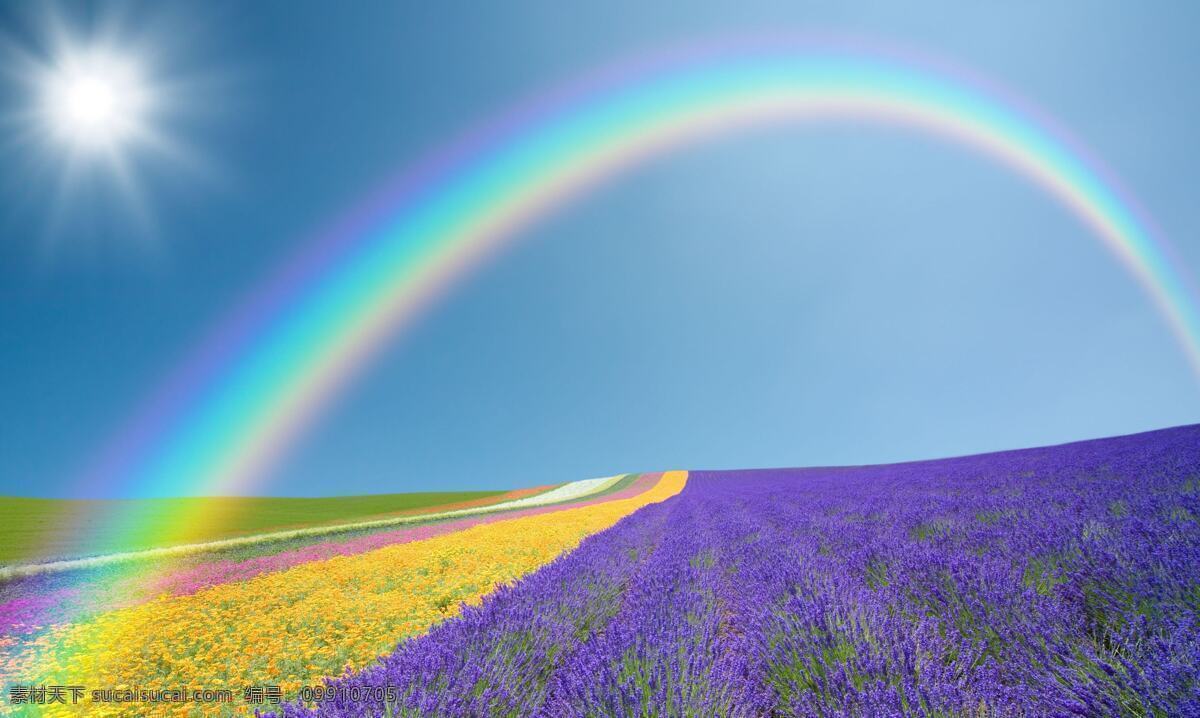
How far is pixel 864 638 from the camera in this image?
209 centimetres

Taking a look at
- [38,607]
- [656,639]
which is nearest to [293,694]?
[656,639]

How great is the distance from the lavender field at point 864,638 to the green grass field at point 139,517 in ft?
58.1

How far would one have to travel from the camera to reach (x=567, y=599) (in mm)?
3266

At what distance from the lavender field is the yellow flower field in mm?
1757

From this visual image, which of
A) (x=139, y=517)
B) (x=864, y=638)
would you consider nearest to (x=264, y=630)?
(x=864, y=638)

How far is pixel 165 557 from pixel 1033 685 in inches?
660

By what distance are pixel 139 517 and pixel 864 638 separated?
111ft

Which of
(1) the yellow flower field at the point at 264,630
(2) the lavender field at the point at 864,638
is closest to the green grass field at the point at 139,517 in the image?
(1) the yellow flower field at the point at 264,630

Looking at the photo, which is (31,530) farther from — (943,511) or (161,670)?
(943,511)

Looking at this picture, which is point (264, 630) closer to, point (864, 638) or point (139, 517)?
point (864, 638)

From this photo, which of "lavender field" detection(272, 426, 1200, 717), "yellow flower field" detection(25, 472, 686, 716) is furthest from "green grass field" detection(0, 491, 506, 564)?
"lavender field" detection(272, 426, 1200, 717)

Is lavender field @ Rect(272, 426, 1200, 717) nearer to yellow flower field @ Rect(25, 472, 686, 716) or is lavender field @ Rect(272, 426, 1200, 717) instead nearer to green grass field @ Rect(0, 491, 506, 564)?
yellow flower field @ Rect(25, 472, 686, 716)

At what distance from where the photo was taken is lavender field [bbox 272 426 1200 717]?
5.25 ft

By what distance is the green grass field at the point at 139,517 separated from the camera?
50.2ft
